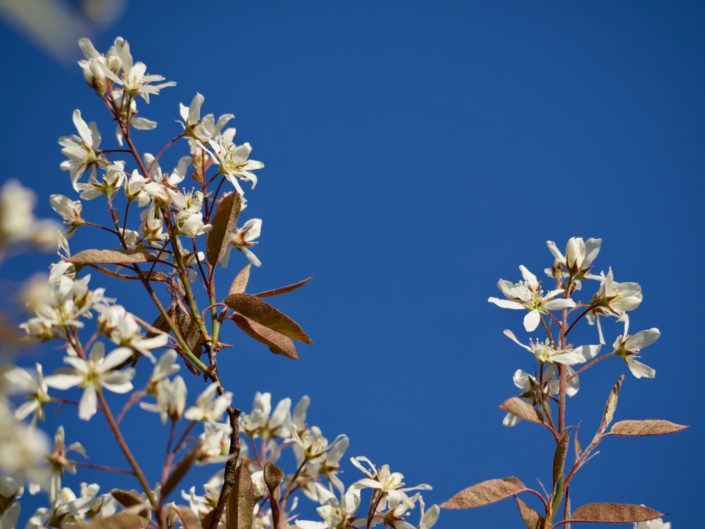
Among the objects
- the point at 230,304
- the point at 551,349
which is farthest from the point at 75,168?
the point at 551,349

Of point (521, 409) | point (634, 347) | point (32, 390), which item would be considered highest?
point (634, 347)

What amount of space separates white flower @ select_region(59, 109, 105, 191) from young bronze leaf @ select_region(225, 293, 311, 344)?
0.32 m

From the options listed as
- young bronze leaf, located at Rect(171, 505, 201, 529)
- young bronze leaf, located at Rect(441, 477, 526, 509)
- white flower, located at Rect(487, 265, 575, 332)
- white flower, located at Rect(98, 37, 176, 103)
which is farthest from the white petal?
white flower, located at Rect(98, 37, 176, 103)

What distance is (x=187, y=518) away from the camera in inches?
38.0

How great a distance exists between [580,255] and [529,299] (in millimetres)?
123

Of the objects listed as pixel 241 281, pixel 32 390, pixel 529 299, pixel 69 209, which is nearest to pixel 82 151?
pixel 69 209

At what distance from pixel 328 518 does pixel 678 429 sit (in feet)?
1.93

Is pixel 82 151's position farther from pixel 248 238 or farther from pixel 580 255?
pixel 580 255

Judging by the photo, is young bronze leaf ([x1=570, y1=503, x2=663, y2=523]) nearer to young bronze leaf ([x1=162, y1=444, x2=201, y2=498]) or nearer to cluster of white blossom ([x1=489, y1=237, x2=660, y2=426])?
cluster of white blossom ([x1=489, y1=237, x2=660, y2=426])

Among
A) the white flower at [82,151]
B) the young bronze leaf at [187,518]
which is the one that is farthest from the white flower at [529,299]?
the white flower at [82,151]

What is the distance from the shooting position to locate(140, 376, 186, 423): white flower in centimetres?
85

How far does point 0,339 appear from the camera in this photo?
0.31 meters

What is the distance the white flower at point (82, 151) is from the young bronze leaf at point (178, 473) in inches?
21.7

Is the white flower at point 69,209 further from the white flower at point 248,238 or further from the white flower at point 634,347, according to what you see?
the white flower at point 634,347
